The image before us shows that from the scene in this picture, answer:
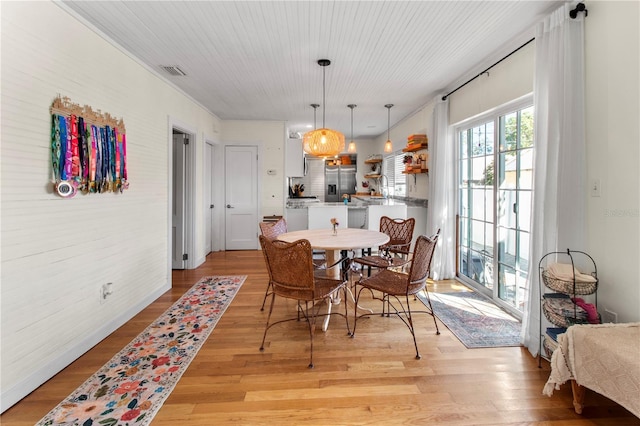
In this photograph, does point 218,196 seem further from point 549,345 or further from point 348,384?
point 549,345

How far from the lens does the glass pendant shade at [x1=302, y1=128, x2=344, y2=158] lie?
3.78 m

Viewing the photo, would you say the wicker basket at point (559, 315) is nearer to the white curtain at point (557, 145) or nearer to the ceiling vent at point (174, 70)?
the white curtain at point (557, 145)

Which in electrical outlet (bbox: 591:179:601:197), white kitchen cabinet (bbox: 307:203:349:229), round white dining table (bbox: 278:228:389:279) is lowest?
round white dining table (bbox: 278:228:389:279)

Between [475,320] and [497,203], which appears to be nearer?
[475,320]

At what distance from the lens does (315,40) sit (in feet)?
9.30

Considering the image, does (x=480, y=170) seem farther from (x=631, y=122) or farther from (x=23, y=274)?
(x=23, y=274)

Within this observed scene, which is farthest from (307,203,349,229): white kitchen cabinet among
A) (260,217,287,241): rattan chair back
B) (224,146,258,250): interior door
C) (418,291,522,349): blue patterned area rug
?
(418,291,522,349): blue patterned area rug

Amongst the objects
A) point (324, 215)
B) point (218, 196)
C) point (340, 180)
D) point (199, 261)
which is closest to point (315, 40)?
point (324, 215)

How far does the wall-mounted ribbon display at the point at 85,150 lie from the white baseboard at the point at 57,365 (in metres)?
1.16

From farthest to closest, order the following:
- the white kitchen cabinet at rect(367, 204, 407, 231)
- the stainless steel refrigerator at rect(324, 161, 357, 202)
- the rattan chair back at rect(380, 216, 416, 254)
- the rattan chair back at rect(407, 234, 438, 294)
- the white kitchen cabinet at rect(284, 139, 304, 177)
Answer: the stainless steel refrigerator at rect(324, 161, 357, 202), the white kitchen cabinet at rect(284, 139, 304, 177), the white kitchen cabinet at rect(367, 204, 407, 231), the rattan chair back at rect(380, 216, 416, 254), the rattan chair back at rect(407, 234, 438, 294)

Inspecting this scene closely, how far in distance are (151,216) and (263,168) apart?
Result: 2.95m

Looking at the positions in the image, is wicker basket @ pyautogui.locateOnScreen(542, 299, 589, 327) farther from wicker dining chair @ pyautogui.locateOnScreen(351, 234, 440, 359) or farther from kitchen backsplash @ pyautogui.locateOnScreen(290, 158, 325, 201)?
kitchen backsplash @ pyautogui.locateOnScreen(290, 158, 325, 201)

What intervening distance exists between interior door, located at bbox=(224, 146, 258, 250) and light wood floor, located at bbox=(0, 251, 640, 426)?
3402 mm

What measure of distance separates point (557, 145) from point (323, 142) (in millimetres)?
2281
